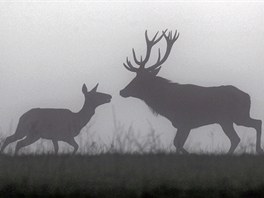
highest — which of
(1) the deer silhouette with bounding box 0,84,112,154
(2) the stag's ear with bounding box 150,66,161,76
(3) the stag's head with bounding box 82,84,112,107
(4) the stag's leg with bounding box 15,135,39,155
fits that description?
(2) the stag's ear with bounding box 150,66,161,76

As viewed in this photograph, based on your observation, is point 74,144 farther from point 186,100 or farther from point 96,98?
point 186,100

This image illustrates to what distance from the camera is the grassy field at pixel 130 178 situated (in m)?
4.85

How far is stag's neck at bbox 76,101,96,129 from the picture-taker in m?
8.59

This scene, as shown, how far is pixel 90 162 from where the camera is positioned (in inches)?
251

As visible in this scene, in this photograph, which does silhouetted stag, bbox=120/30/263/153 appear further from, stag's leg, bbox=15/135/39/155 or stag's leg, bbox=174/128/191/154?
stag's leg, bbox=15/135/39/155

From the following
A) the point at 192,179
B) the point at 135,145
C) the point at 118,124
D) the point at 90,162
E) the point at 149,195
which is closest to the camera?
the point at 149,195

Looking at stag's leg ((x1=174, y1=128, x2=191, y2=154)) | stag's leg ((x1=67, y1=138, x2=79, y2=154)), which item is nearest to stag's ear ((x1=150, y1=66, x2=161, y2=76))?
stag's leg ((x1=174, y1=128, x2=191, y2=154))

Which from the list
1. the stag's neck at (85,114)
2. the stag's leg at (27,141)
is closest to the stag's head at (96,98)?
the stag's neck at (85,114)

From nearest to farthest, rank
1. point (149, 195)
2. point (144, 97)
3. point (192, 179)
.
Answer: point (149, 195) < point (192, 179) < point (144, 97)

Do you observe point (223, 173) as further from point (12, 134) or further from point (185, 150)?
point (12, 134)

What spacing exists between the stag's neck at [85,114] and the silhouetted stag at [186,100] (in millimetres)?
462

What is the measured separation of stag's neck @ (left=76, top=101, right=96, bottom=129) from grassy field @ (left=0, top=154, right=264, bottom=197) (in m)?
2.00

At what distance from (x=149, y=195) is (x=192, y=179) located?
502mm

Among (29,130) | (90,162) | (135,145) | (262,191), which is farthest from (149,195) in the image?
(29,130)
